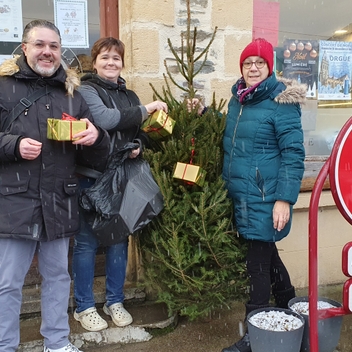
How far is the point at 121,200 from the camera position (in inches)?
122

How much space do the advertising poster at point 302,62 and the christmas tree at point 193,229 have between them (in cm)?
163

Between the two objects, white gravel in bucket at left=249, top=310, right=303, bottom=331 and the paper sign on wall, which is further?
the paper sign on wall

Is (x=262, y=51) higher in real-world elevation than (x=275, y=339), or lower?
higher

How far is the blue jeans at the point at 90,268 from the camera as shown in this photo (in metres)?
3.32

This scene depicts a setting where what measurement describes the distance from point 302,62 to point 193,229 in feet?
8.15

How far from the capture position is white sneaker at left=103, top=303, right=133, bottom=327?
347 cm

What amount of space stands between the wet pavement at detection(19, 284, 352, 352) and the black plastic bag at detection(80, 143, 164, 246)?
2.48 feet

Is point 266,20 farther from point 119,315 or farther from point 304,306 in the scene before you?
point 119,315

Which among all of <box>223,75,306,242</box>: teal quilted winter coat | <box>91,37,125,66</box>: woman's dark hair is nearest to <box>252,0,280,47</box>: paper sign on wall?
<box>223,75,306,242</box>: teal quilted winter coat

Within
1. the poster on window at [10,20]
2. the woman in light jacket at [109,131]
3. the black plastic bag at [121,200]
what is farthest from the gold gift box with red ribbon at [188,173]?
the poster on window at [10,20]

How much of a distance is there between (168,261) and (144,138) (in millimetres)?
895

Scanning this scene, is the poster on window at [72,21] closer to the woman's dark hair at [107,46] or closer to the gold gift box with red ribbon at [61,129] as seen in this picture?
the woman's dark hair at [107,46]

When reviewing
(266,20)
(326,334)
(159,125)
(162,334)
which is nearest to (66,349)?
(162,334)

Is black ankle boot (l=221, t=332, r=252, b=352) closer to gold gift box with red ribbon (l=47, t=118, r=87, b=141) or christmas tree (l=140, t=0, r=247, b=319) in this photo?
christmas tree (l=140, t=0, r=247, b=319)
